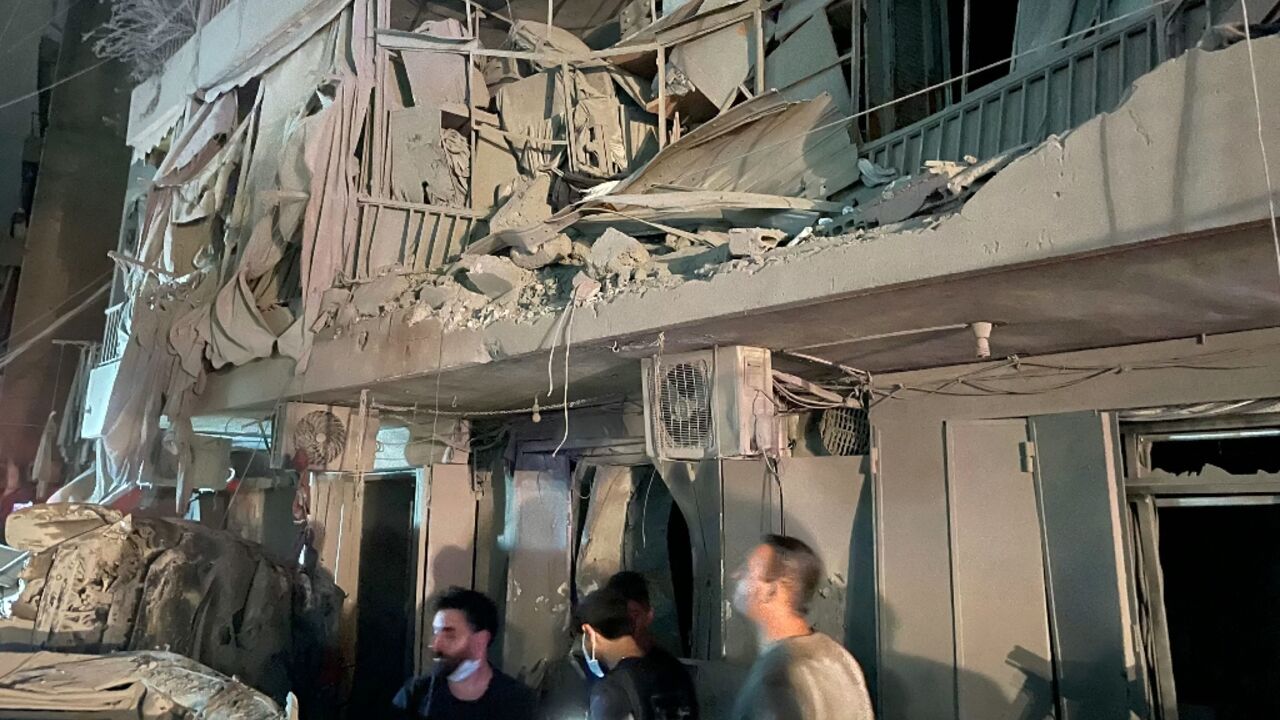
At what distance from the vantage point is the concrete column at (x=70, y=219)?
13.9 metres

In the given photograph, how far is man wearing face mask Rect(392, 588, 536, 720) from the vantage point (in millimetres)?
4535

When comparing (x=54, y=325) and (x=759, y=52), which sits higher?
(x=759, y=52)

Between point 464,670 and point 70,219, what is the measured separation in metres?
14.1

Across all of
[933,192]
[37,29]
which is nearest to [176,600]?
[933,192]

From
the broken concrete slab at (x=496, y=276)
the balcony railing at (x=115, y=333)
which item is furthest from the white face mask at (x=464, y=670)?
the balcony railing at (x=115, y=333)

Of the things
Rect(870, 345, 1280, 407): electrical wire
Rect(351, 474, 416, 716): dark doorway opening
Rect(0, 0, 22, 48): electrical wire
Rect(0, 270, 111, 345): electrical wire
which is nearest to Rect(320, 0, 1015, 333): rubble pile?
Rect(870, 345, 1280, 407): electrical wire

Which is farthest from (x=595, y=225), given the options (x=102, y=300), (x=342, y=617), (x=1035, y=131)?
(x=102, y=300)

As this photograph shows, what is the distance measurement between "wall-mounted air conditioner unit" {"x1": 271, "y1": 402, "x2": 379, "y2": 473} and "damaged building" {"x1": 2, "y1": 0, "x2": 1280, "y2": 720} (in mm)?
28

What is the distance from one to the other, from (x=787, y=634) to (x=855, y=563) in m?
2.63

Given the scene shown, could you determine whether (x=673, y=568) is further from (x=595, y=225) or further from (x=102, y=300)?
(x=102, y=300)

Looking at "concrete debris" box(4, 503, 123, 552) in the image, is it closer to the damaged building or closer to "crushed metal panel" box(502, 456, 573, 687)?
the damaged building

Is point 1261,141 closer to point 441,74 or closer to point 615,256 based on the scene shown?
point 615,256

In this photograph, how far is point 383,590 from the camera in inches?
356

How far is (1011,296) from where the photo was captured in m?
3.58
